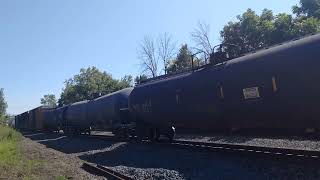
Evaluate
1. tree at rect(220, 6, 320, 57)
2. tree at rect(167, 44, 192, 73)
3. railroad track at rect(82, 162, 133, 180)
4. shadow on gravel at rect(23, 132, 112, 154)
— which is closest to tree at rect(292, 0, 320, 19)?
tree at rect(220, 6, 320, 57)

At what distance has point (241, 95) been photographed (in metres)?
13.8

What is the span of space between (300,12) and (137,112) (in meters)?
35.1

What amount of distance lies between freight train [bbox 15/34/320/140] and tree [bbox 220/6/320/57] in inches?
946

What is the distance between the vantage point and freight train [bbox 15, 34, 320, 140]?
1151cm

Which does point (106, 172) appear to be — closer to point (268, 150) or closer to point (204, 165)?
point (204, 165)

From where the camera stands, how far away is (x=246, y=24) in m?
54.3

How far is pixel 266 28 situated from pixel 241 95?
37.9 m

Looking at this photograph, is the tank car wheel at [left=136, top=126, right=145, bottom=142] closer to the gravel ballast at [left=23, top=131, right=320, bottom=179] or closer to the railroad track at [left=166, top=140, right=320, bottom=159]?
the gravel ballast at [left=23, top=131, right=320, bottom=179]

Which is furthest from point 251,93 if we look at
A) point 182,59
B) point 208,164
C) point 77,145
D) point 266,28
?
point 182,59

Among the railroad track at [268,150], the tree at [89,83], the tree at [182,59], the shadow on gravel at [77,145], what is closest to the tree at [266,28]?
the tree at [182,59]

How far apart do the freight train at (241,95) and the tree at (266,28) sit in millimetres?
24034

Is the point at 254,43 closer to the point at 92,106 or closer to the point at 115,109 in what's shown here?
the point at 92,106

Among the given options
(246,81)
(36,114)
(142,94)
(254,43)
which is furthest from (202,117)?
(36,114)

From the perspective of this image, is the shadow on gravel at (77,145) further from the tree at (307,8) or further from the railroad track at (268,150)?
the tree at (307,8)
